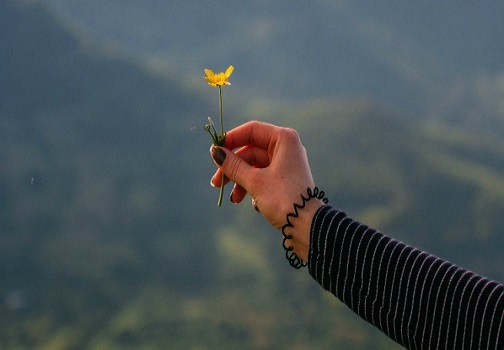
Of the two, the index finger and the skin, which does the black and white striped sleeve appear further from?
the index finger

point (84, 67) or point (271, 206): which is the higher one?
point (84, 67)

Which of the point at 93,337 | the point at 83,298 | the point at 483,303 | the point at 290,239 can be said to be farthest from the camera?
the point at 83,298

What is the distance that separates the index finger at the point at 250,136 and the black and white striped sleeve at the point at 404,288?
0.24m

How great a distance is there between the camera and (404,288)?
1.18m

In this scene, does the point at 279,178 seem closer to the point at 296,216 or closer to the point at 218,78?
the point at 296,216

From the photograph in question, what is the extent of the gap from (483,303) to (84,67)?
29.9 m

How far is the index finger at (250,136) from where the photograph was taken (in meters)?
1.40

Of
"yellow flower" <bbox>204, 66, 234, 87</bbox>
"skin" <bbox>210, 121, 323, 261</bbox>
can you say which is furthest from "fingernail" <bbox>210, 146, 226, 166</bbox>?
"yellow flower" <bbox>204, 66, 234, 87</bbox>

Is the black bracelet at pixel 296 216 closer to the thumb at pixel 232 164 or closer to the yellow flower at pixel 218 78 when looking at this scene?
the thumb at pixel 232 164

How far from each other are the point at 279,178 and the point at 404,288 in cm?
32

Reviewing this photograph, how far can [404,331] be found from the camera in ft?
3.87

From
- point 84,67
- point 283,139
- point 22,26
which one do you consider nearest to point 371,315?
point 283,139

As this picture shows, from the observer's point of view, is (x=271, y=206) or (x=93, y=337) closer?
(x=271, y=206)

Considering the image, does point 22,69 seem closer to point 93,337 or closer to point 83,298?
point 83,298
